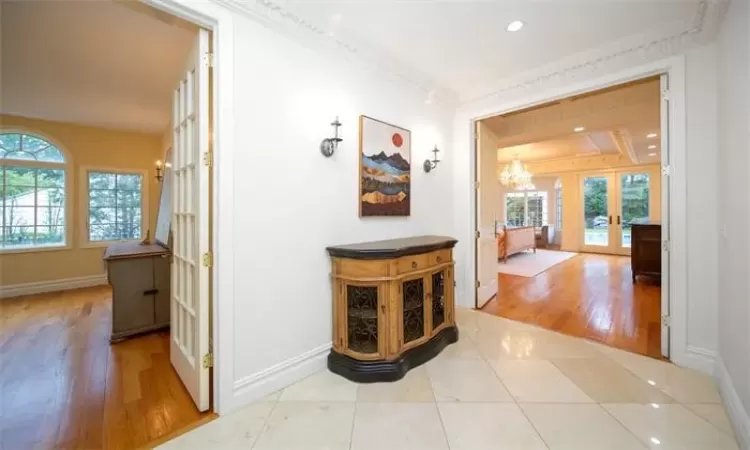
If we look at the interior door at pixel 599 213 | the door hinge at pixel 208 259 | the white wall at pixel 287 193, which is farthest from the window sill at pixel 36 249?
the interior door at pixel 599 213

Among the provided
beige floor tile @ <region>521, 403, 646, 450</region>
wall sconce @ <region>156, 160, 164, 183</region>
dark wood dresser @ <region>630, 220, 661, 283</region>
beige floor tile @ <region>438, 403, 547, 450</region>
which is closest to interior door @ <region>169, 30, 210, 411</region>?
beige floor tile @ <region>438, 403, 547, 450</region>

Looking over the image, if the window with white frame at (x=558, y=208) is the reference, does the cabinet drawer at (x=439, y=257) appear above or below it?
below

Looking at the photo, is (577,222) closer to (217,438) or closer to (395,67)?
(395,67)

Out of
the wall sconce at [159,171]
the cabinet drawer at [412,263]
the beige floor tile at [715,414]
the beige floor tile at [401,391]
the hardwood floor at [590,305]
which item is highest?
the wall sconce at [159,171]

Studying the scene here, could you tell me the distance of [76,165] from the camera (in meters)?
5.01

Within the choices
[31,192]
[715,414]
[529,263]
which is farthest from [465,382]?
[31,192]

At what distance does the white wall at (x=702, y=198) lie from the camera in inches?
88.0

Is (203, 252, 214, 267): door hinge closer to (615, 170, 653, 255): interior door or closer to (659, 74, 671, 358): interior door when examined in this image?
(659, 74, 671, 358): interior door

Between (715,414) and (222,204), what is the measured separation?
10.4 feet

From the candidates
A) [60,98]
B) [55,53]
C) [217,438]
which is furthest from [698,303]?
[60,98]

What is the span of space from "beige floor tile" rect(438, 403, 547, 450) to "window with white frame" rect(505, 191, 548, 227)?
10217 millimetres

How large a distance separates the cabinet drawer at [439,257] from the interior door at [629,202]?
8.32 metres

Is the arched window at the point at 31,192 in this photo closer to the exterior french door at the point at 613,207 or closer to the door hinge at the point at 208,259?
the door hinge at the point at 208,259

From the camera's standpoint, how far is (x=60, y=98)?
12.8 ft
